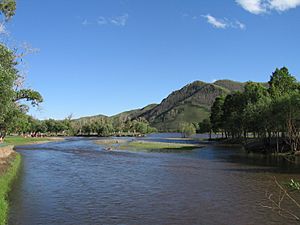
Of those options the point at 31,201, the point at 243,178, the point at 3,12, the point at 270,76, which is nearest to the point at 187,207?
the point at 31,201

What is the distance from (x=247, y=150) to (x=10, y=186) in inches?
2831

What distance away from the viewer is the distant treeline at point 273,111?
75.1 meters

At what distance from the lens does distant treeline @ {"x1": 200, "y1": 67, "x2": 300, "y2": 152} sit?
246 feet

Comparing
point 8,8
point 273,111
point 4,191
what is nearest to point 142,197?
→ point 4,191

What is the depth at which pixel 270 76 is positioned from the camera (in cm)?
10812

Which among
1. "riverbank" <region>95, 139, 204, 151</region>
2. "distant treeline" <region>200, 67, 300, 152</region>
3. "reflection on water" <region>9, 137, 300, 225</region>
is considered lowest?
"reflection on water" <region>9, 137, 300, 225</region>

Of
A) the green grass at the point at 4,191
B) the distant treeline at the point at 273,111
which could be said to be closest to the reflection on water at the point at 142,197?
the green grass at the point at 4,191

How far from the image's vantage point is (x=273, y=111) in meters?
80.9

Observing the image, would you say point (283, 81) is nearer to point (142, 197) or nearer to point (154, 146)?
point (154, 146)

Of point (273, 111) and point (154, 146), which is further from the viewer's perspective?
point (154, 146)

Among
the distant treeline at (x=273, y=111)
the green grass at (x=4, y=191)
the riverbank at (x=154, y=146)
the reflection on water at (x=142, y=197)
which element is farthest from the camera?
the riverbank at (x=154, y=146)

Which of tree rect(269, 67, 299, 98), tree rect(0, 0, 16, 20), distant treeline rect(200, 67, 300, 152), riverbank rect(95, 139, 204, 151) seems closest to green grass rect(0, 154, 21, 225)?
tree rect(0, 0, 16, 20)

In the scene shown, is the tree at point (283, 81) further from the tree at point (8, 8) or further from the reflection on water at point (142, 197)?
the tree at point (8, 8)

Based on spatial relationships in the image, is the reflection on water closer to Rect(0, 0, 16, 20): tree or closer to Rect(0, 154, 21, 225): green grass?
Rect(0, 154, 21, 225): green grass
